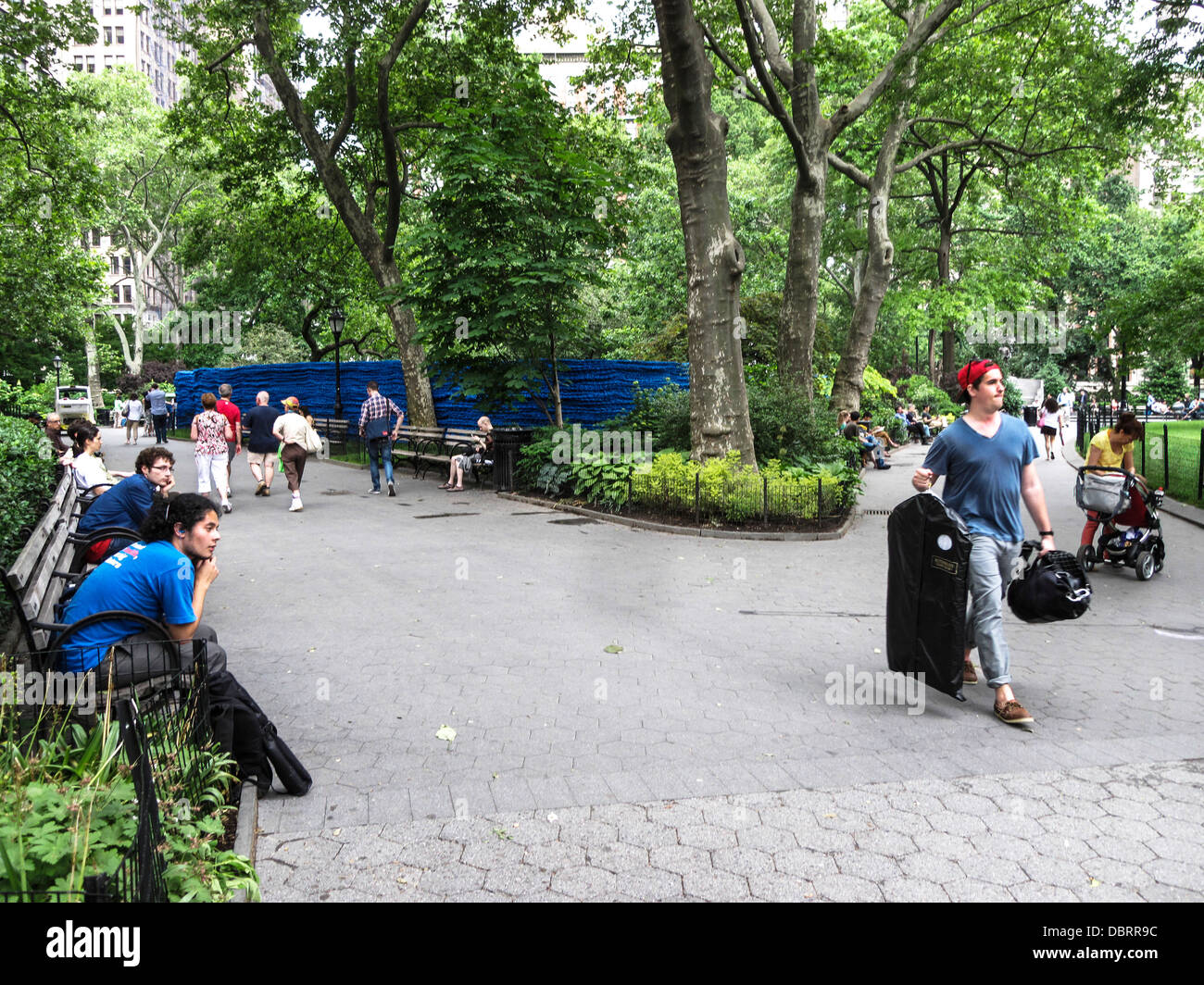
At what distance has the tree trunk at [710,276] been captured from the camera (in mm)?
13383

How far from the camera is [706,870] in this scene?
12.0 ft

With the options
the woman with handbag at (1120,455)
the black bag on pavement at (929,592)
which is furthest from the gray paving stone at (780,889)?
the woman with handbag at (1120,455)

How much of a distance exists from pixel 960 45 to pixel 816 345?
9553mm

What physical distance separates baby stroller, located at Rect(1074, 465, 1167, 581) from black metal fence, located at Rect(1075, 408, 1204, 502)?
335 centimetres

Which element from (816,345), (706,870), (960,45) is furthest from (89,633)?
(816,345)

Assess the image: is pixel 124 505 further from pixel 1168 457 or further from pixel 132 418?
pixel 132 418

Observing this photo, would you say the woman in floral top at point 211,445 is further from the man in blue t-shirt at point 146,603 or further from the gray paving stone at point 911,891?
the gray paving stone at point 911,891

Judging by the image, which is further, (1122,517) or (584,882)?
(1122,517)

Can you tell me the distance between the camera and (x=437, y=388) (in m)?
21.6

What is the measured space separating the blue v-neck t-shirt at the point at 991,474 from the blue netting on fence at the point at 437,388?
43.2 ft

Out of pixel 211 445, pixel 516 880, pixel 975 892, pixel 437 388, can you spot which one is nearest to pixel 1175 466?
pixel 437 388

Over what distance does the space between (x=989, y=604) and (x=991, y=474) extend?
0.77 meters

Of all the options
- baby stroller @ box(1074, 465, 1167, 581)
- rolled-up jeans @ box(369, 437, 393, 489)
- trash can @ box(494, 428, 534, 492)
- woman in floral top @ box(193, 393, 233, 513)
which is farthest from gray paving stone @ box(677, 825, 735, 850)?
Answer: rolled-up jeans @ box(369, 437, 393, 489)
